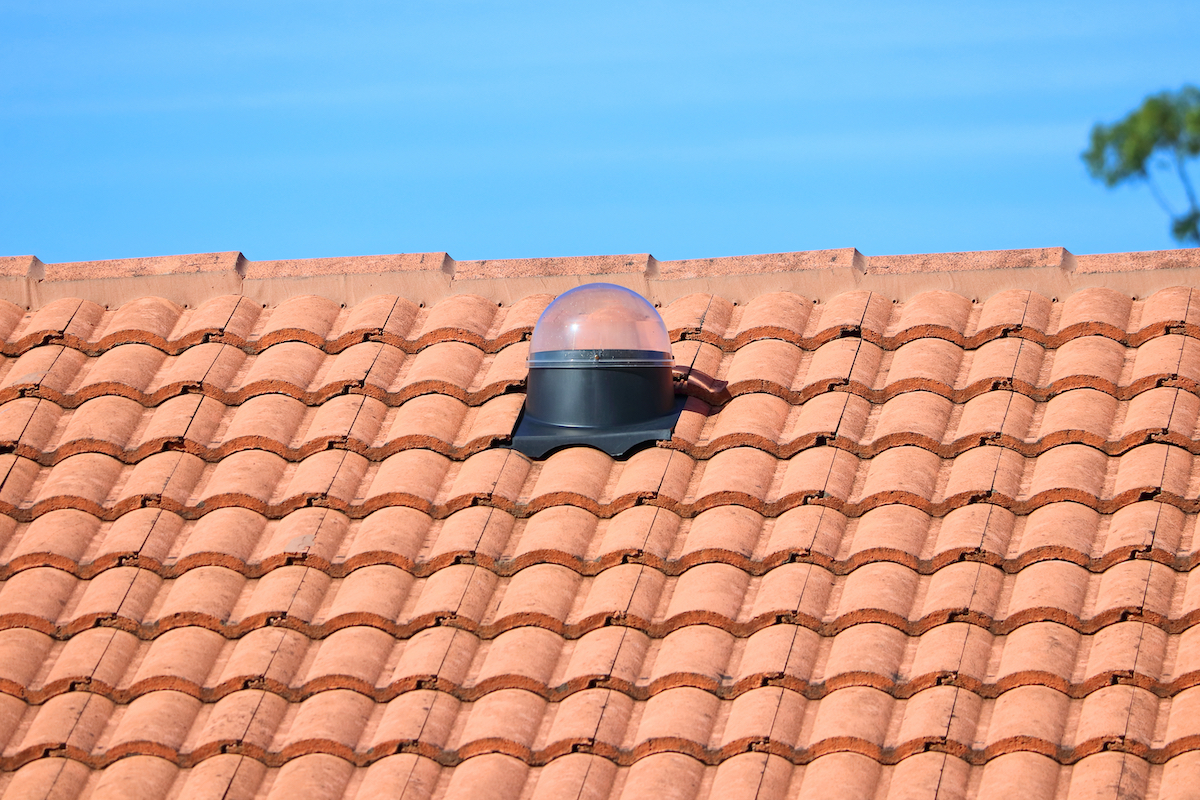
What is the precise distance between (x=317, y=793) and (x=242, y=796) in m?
0.23

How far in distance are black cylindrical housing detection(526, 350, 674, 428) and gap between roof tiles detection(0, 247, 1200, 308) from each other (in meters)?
0.88

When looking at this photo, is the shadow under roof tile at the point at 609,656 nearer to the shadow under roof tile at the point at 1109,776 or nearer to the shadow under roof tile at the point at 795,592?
the shadow under roof tile at the point at 795,592

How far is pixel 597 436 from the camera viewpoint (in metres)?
5.55

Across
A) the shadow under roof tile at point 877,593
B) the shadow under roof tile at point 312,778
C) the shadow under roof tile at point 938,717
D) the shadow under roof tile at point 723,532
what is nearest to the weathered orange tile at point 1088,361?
the shadow under roof tile at point 877,593

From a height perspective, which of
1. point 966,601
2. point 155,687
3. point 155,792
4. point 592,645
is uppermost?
point 966,601

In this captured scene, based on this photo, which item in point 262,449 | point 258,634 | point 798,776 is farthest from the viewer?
point 262,449

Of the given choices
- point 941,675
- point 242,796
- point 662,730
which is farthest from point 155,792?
point 941,675

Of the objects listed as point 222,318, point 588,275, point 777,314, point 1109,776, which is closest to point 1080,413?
point 777,314

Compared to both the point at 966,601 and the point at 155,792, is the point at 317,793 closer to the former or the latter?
the point at 155,792

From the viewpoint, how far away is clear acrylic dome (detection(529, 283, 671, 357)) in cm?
563

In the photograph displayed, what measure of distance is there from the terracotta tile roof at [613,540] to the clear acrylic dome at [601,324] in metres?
0.22

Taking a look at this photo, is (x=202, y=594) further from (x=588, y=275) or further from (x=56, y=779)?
(x=588, y=275)

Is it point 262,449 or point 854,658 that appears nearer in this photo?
point 854,658

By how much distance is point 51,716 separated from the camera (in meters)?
4.62
